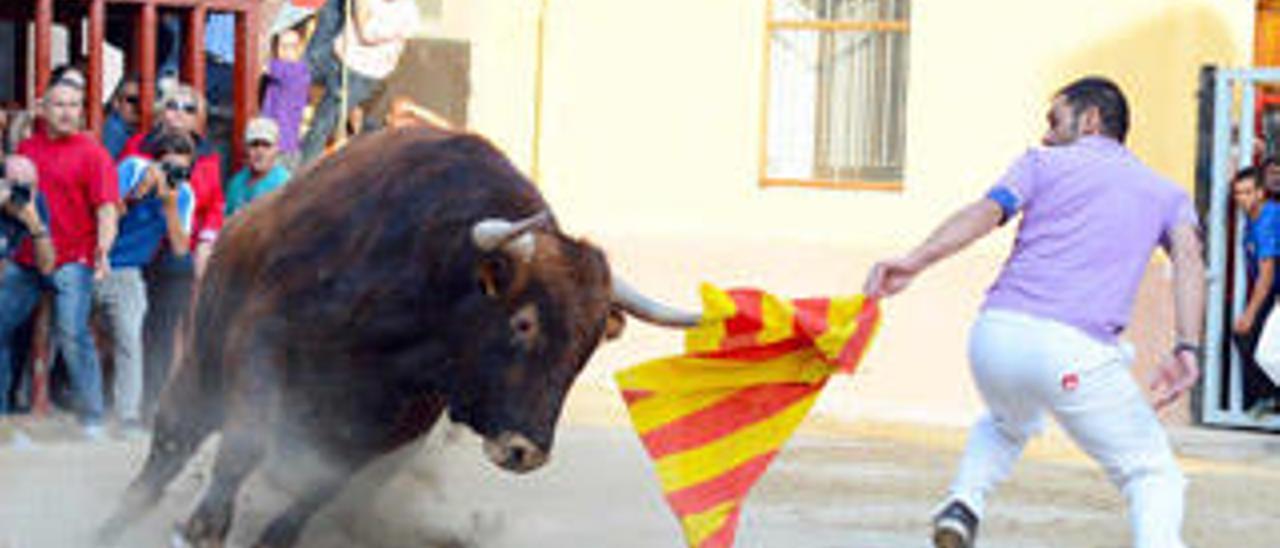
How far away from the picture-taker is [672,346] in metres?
16.0

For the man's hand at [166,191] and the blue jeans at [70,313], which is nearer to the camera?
the blue jeans at [70,313]

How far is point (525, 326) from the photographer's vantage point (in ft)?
26.7

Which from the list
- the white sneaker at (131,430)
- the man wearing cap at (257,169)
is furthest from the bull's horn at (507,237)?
the man wearing cap at (257,169)

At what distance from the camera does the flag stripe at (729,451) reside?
8352 millimetres

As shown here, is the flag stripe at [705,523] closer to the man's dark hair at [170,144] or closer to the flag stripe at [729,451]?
the flag stripe at [729,451]

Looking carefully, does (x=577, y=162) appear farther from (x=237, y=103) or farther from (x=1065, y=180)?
(x=1065, y=180)

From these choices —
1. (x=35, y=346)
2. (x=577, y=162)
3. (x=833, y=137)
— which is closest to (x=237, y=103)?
(x=35, y=346)

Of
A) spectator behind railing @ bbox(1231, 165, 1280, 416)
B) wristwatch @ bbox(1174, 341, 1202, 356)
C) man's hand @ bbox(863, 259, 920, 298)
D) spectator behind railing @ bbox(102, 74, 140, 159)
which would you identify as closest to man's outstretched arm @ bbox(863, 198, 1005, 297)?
man's hand @ bbox(863, 259, 920, 298)

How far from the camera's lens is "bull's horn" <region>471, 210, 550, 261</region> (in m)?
8.06

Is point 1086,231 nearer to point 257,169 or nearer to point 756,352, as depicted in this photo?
point 756,352

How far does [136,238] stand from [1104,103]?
603 cm

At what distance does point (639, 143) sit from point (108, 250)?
457 cm

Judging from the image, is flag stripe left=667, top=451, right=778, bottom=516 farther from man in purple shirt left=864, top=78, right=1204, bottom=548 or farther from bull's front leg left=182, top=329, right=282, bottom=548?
bull's front leg left=182, top=329, right=282, bottom=548

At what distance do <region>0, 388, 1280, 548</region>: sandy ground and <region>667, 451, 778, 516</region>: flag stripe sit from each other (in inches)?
42.6
